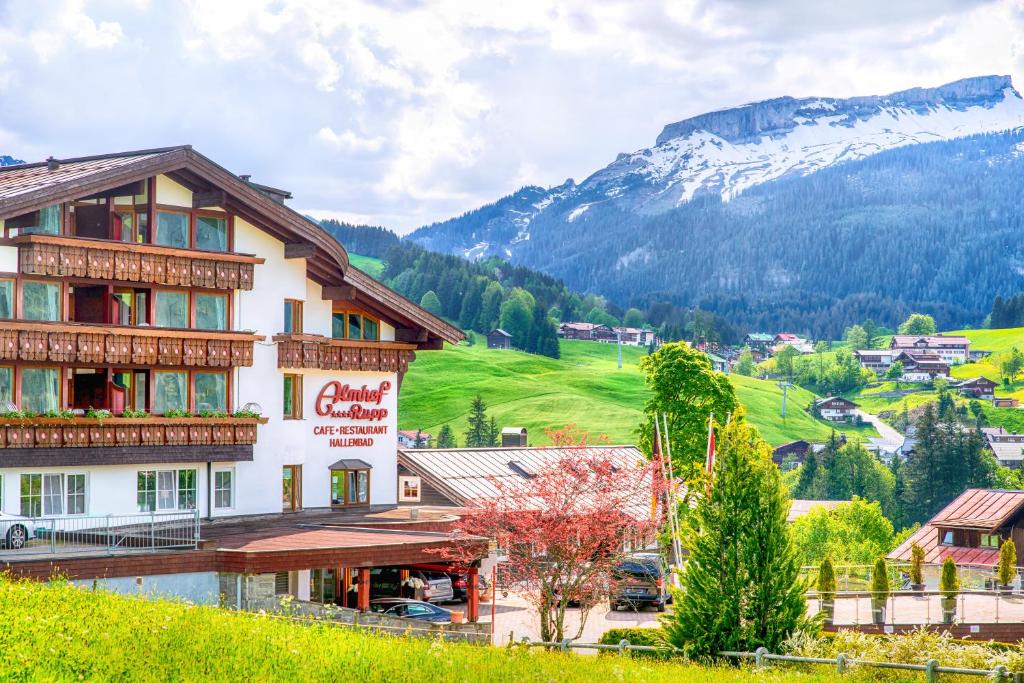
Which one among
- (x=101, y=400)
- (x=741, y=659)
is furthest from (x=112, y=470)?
(x=741, y=659)

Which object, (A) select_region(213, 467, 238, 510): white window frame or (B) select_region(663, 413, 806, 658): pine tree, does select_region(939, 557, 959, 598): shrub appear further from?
(A) select_region(213, 467, 238, 510): white window frame

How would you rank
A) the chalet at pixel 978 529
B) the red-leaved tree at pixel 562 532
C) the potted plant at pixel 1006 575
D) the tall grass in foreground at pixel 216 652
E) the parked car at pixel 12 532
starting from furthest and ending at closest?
the chalet at pixel 978 529, the potted plant at pixel 1006 575, the red-leaved tree at pixel 562 532, the parked car at pixel 12 532, the tall grass in foreground at pixel 216 652

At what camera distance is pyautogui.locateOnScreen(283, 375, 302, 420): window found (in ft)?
165

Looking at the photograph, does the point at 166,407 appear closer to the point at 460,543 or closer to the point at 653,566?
the point at 460,543

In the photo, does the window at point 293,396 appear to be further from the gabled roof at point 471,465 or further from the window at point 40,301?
the gabled roof at point 471,465

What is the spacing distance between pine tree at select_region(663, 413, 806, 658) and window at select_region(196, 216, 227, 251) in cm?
2095

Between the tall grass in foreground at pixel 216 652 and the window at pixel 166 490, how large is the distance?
17.4 m

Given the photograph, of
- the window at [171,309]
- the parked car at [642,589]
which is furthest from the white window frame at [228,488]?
the parked car at [642,589]

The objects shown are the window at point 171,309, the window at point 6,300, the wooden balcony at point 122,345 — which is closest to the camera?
the wooden balcony at point 122,345

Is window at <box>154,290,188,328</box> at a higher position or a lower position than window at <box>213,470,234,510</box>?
higher

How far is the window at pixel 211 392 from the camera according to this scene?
46.6 metres

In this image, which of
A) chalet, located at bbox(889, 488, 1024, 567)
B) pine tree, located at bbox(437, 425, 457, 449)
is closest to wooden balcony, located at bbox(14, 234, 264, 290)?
chalet, located at bbox(889, 488, 1024, 567)

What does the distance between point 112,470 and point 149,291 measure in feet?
19.6

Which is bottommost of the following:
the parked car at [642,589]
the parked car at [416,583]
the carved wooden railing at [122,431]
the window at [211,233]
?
the parked car at [642,589]
